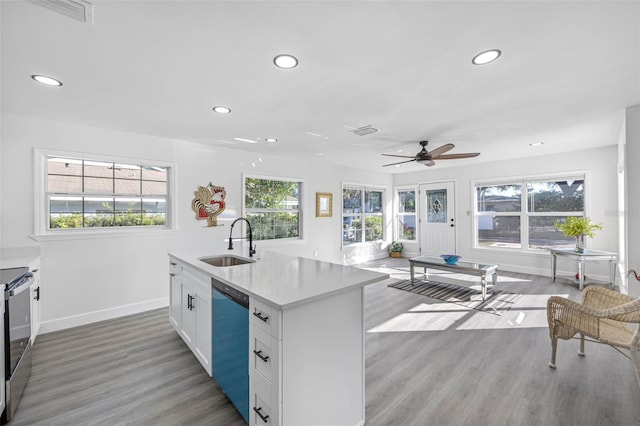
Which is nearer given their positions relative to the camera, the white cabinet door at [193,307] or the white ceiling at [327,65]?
the white ceiling at [327,65]

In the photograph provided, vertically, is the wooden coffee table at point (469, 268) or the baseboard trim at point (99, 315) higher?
the wooden coffee table at point (469, 268)

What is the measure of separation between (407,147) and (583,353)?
3.39 meters

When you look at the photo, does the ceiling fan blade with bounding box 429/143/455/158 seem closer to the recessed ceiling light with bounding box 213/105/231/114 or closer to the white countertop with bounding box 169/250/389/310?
the white countertop with bounding box 169/250/389/310

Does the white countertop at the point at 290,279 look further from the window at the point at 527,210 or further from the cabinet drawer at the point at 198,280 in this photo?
the window at the point at 527,210

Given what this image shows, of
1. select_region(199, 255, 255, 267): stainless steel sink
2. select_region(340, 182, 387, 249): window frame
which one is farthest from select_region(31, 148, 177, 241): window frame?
select_region(340, 182, 387, 249): window frame

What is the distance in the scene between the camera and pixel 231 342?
183cm

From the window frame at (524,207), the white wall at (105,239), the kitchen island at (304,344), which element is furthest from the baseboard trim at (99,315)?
the window frame at (524,207)

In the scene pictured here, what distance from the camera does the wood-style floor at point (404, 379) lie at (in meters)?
1.88

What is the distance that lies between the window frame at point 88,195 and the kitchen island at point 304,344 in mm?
2533

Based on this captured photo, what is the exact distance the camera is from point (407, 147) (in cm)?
479

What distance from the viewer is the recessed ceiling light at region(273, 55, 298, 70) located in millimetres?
2006

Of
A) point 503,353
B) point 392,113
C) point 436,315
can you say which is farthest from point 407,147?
point 503,353

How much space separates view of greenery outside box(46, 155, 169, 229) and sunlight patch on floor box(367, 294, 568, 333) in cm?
349

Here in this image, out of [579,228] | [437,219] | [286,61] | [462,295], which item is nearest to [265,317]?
[286,61]
